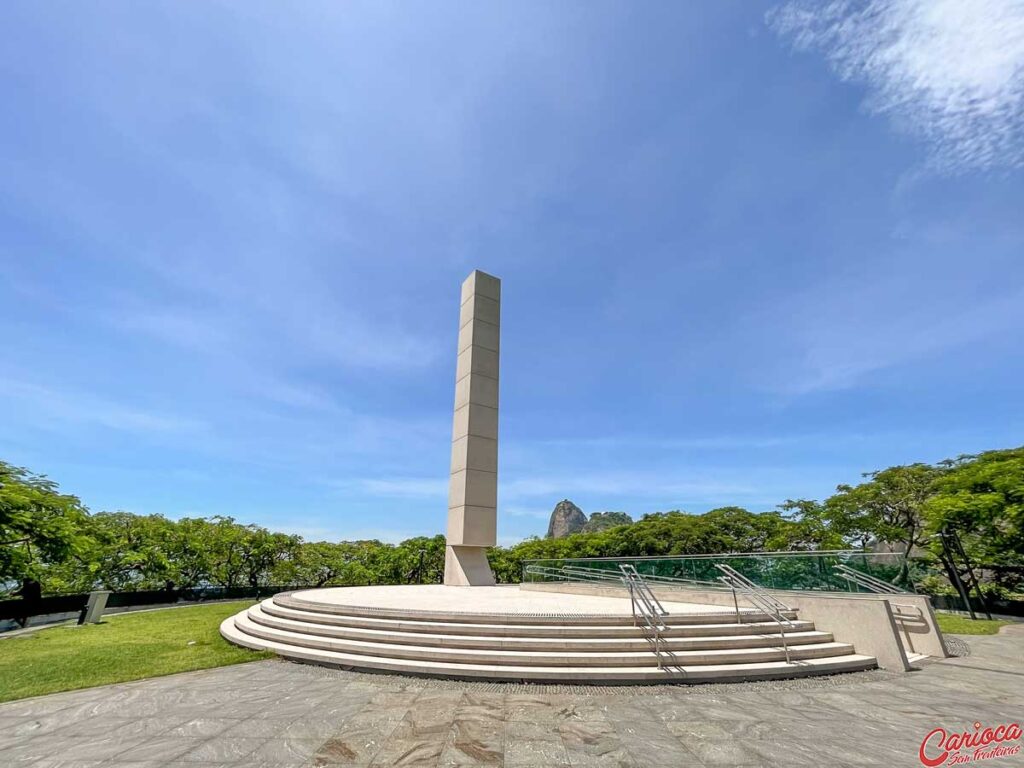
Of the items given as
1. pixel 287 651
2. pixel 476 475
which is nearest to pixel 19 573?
pixel 287 651

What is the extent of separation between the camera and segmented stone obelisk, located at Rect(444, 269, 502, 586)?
18203 mm

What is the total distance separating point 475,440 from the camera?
19.0 metres

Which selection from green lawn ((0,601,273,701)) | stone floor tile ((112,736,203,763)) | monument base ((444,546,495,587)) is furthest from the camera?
monument base ((444,546,495,587))

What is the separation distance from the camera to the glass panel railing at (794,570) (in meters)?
9.77

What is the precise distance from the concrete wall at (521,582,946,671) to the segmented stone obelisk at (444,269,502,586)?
10.5m

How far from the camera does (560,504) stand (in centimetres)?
12275

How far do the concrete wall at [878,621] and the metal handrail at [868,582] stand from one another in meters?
0.26

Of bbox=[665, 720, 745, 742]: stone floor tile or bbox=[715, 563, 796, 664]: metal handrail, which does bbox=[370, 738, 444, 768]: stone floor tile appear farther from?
bbox=[715, 563, 796, 664]: metal handrail

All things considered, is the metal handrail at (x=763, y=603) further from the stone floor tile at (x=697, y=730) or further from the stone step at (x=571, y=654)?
the stone floor tile at (x=697, y=730)

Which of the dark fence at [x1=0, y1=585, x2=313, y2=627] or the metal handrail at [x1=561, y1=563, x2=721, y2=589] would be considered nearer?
the metal handrail at [x1=561, y1=563, x2=721, y2=589]

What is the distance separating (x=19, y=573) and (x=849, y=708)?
902 inches

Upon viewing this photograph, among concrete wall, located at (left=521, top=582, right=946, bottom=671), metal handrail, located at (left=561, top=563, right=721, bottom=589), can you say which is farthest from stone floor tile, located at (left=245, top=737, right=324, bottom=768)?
concrete wall, located at (left=521, top=582, right=946, bottom=671)

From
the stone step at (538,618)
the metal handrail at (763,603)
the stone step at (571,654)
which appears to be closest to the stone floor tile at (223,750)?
the stone step at (571,654)

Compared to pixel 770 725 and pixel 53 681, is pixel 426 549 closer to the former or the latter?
pixel 53 681
